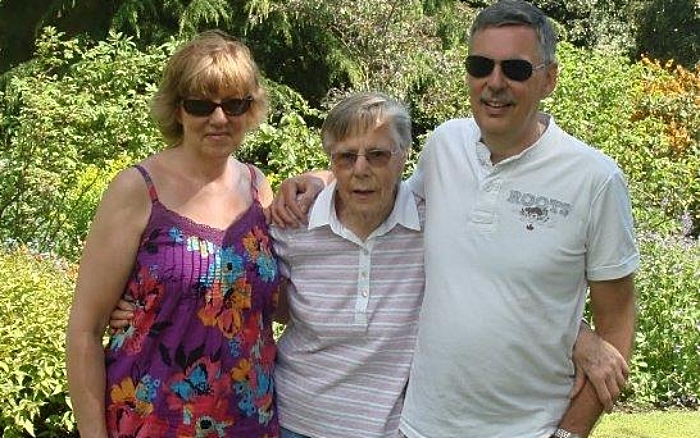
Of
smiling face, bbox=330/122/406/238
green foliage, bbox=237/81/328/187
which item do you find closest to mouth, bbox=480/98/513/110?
smiling face, bbox=330/122/406/238

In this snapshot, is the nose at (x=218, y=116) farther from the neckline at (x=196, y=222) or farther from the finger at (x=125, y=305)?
the finger at (x=125, y=305)

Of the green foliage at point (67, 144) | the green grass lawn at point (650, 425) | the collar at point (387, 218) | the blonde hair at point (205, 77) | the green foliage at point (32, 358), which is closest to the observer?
the blonde hair at point (205, 77)

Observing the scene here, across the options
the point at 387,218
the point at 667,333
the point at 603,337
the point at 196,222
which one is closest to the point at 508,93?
the point at 387,218

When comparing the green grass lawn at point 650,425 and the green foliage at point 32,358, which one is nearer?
the green foliage at point 32,358

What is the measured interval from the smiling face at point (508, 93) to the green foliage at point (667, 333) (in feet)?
16.1

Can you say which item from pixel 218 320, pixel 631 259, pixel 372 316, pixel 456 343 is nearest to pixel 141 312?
pixel 218 320

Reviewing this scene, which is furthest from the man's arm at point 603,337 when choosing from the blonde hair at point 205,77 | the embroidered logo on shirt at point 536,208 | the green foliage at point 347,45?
the green foliage at point 347,45

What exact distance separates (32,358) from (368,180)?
2676 millimetres

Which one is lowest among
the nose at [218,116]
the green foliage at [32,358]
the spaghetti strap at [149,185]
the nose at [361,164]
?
the green foliage at [32,358]

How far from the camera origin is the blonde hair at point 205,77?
275 cm

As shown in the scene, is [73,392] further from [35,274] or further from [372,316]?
[35,274]

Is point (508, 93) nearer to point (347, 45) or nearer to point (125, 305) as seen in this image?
point (125, 305)

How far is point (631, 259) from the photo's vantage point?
2.54 metres

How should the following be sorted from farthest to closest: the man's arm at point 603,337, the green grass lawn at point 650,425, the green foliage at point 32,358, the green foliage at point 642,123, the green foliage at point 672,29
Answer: the green foliage at point 672,29, the green foliage at point 642,123, the green grass lawn at point 650,425, the green foliage at point 32,358, the man's arm at point 603,337
